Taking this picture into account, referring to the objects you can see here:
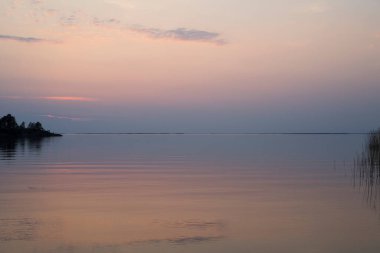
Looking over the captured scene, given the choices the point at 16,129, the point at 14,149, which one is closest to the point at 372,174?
the point at 14,149

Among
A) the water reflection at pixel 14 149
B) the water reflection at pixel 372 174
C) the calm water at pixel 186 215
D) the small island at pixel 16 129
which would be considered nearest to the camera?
the calm water at pixel 186 215

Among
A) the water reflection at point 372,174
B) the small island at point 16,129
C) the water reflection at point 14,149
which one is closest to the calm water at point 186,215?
the water reflection at point 372,174

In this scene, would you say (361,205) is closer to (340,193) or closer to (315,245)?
(340,193)

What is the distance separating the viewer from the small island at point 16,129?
4112 inches

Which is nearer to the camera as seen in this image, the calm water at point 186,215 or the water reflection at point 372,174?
the calm water at point 186,215

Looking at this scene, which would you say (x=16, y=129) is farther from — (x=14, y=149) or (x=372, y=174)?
(x=372, y=174)

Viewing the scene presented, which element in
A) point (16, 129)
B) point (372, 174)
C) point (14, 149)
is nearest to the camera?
point (372, 174)

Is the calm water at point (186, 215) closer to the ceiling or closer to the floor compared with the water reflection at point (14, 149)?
closer to the floor

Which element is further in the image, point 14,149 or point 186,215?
point 14,149

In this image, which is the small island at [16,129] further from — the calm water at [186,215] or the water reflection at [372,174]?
the water reflection at [372,174]

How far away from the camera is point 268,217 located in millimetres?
13297

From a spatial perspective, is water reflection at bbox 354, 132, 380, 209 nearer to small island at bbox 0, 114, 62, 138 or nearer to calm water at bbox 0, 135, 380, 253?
calm water at bbox 0, 135, 380, 253

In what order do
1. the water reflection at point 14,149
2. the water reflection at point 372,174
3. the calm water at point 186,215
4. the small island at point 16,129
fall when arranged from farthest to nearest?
the small island at point 16,129 < the water reflection at point 14,149 < the water reflection at point 372,174 < the calm water at point 186,215

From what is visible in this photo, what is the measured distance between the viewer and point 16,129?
10838 cm
